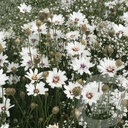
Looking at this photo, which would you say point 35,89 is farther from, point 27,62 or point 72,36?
point 72,36

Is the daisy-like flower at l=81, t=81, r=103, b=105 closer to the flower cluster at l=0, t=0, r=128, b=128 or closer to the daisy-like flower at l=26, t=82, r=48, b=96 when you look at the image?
the flower cluster at l=0, t=0, r=128, b=128

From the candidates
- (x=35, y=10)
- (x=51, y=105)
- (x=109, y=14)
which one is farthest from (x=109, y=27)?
(x=35, y=10)

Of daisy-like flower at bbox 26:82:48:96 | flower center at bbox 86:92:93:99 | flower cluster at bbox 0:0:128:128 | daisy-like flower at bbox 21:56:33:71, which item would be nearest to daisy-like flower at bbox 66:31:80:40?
flower cluster at bbox 0:0:128:128

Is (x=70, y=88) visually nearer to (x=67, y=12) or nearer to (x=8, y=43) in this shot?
(x=8, y=43)

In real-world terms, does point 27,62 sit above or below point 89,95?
above

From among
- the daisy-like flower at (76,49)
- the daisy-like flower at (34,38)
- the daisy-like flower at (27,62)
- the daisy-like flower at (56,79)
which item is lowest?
the daisy-like flower at (56,79)

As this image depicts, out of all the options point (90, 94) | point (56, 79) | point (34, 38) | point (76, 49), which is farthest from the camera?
point (34, 38)

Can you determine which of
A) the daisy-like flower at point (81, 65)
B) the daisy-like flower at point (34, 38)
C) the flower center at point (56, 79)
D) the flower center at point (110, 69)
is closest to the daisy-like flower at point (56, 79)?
the flower center at point (56, 79)

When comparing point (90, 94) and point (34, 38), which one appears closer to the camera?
point (90, 94)

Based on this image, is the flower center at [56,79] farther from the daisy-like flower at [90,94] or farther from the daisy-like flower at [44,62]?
the daisy-like flower at [44,62]

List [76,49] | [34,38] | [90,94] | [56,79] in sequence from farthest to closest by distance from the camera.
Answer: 1. [34,38]
2. [76,49]
3. [56,79]
4. [90,94]

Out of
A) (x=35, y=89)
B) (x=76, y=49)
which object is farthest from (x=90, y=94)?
(x=76, y=49)

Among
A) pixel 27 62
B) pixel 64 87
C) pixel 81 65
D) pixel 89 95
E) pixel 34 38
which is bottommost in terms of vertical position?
pixel 89 95

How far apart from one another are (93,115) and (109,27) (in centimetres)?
183
